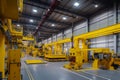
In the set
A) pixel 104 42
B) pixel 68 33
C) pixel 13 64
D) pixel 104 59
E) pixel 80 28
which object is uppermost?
pixel 80 28

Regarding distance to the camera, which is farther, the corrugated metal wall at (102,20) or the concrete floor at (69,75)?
the corrugated metal wall at (102,20)

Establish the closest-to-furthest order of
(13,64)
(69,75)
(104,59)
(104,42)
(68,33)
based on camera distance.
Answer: (13,64)
(69,75)
(104,59)
(104,42)
(68,33)

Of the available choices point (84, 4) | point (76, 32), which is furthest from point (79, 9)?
point (76, 32)

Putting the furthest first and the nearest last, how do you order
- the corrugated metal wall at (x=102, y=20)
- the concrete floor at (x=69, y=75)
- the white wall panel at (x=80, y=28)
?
the white wall panel at (x=80, y=28), the corrugated metal wall at (x=102, y=20), the concrete floor at (x=69, y=75)

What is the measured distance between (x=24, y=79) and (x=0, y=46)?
2.49 meters

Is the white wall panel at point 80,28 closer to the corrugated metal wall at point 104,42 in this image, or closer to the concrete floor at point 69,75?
the corrugated metal wall at point 104,42

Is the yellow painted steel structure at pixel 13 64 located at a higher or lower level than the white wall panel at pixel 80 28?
lower

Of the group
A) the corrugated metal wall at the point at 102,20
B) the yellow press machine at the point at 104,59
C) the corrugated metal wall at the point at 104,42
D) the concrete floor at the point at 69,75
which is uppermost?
the corrugated metal wall at the point at 102,20

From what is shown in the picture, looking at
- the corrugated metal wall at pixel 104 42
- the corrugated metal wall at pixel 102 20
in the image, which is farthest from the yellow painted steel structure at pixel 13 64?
the corrugated metal wall at pixel 102 20

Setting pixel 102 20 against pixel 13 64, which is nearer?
pixel 13 64

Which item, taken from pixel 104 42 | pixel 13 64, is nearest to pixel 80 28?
pixel 104 42

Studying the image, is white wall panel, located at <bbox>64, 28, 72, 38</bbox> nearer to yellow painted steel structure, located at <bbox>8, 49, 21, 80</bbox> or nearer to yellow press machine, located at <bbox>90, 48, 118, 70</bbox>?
yellow press machine, located at <bbox>90, 48, 118, 70</bbox>

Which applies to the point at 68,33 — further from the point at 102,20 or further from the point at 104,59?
the point at 104,59

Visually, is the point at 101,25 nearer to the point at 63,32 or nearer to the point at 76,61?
the point at 76,61
